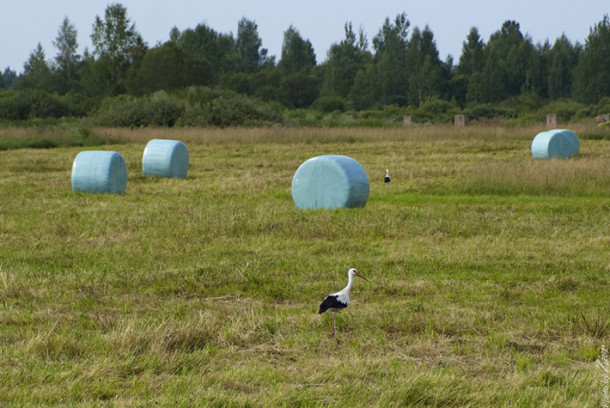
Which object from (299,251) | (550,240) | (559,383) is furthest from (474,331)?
(550,240)

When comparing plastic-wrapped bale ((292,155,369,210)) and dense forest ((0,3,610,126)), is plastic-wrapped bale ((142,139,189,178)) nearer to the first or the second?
plastic-wrapped bale ((292,155,369,210))

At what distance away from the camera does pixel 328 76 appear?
100062 millimetres

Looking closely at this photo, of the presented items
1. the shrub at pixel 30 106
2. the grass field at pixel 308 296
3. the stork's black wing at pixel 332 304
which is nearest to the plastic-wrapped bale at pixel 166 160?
the grass field at pixel 308 296

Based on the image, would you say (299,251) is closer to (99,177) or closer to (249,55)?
(99,177)

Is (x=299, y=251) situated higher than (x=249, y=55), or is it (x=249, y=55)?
(x=249, y=55)

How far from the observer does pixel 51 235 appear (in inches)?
415

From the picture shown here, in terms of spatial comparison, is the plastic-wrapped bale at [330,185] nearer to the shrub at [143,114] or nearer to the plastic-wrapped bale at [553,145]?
the plastic-wrapped bale at [553,145]

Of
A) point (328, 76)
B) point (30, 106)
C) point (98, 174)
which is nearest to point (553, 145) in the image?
point (98, 174)

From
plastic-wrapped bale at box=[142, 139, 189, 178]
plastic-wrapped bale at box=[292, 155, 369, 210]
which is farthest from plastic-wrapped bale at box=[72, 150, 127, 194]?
plastic-wrapped bale at box=[292, 155, 369, 210]

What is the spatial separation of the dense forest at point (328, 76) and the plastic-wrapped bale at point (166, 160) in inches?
1099

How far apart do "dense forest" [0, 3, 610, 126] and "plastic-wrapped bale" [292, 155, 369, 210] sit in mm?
34885

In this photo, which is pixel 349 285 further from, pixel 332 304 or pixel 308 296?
pixel 308 296

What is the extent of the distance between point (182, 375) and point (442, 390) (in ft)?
5.59

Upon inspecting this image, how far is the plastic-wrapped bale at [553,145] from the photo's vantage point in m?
22.8
